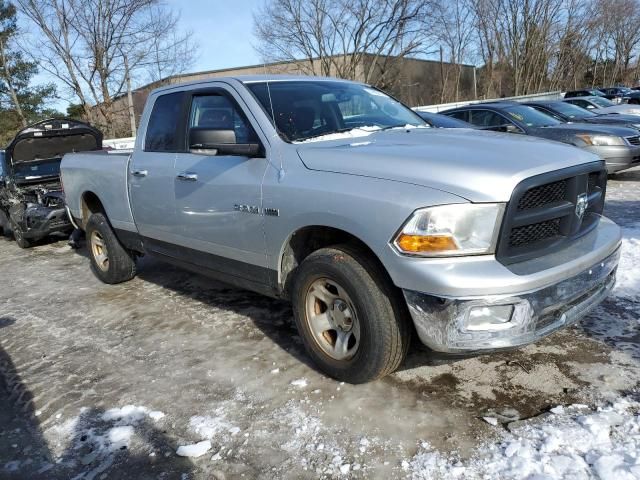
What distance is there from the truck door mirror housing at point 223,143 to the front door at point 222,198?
0.03 m

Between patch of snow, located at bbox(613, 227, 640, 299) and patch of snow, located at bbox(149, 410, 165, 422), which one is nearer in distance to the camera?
patch of snow, located at bbox(149, 410, 165, 422)

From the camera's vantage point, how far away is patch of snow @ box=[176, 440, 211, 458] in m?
2.75

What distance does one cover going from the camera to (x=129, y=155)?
506cm

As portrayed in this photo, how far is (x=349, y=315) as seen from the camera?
→ 3.14 m

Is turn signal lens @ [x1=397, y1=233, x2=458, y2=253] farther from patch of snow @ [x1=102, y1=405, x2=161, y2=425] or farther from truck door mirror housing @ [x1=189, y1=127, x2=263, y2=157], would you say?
patch of snow @ [x1=102, y1=405, x2=161, y2=425]

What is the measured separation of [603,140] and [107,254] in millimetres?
7922

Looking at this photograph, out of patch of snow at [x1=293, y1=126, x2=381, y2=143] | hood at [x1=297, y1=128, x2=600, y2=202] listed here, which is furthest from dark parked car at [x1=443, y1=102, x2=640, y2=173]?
hood at [x1=297, y1=128, x2=600, y2=202]

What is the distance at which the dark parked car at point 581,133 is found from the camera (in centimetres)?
878

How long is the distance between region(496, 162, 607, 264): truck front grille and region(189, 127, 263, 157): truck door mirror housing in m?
1.69

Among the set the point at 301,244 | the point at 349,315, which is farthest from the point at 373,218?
the point at 301,244

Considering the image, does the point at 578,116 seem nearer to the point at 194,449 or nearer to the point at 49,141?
the point at 49,141

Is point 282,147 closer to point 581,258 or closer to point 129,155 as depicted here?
point 581,258

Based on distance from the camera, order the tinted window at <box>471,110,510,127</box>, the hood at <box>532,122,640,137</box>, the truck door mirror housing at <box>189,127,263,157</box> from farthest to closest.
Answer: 1. the tinted window at <box>471,110,510,127</box>
2. the hood at <box>532,122,640,137</box>
3. the truck door mirror housing at <box>189,127,263,157</box>

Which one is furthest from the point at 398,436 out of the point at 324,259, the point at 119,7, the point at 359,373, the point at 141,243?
the point at 119,7
